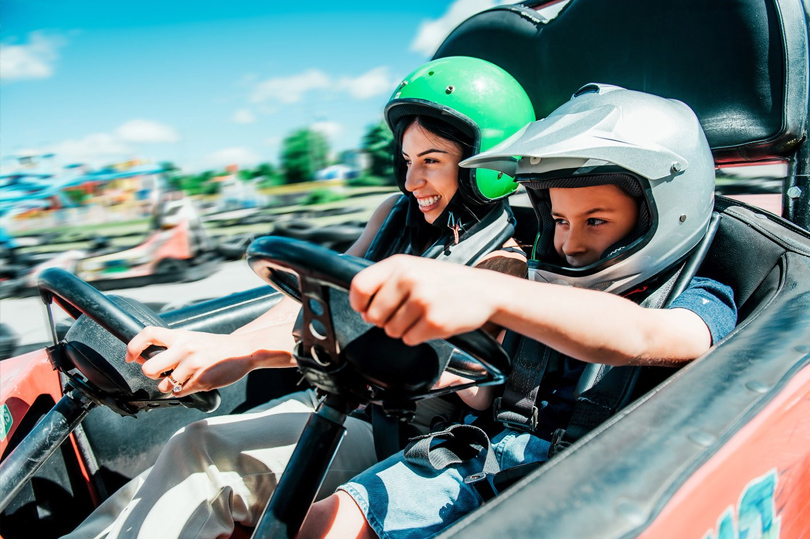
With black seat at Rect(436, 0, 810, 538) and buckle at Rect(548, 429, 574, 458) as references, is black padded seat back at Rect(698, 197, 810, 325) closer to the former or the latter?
black seat at Rect(436, 0, 810, 538)

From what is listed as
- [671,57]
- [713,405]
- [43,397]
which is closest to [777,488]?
A: [713,405]

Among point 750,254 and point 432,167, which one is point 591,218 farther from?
point 432,167

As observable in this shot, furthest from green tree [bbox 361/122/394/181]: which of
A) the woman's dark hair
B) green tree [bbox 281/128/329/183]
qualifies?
the woman's dark hair

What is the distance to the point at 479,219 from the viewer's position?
1.66 meters

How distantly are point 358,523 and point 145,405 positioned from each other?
52cm

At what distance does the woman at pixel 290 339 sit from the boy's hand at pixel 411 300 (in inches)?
22.2

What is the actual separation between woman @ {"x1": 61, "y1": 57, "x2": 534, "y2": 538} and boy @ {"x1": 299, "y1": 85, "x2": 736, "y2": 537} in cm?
22

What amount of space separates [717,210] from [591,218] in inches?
15.7

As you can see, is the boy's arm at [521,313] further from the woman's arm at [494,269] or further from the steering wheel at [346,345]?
the woman's arm at [494,269]

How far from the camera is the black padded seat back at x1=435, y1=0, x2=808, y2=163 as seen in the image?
1358 millimetres

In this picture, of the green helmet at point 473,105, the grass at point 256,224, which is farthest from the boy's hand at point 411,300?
the grass at point 256,224

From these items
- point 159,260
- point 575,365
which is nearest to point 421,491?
point 575,365

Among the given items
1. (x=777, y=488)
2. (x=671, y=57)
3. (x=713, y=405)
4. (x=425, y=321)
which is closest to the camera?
(x=425, y=321)

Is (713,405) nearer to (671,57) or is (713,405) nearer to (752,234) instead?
(752,234)
